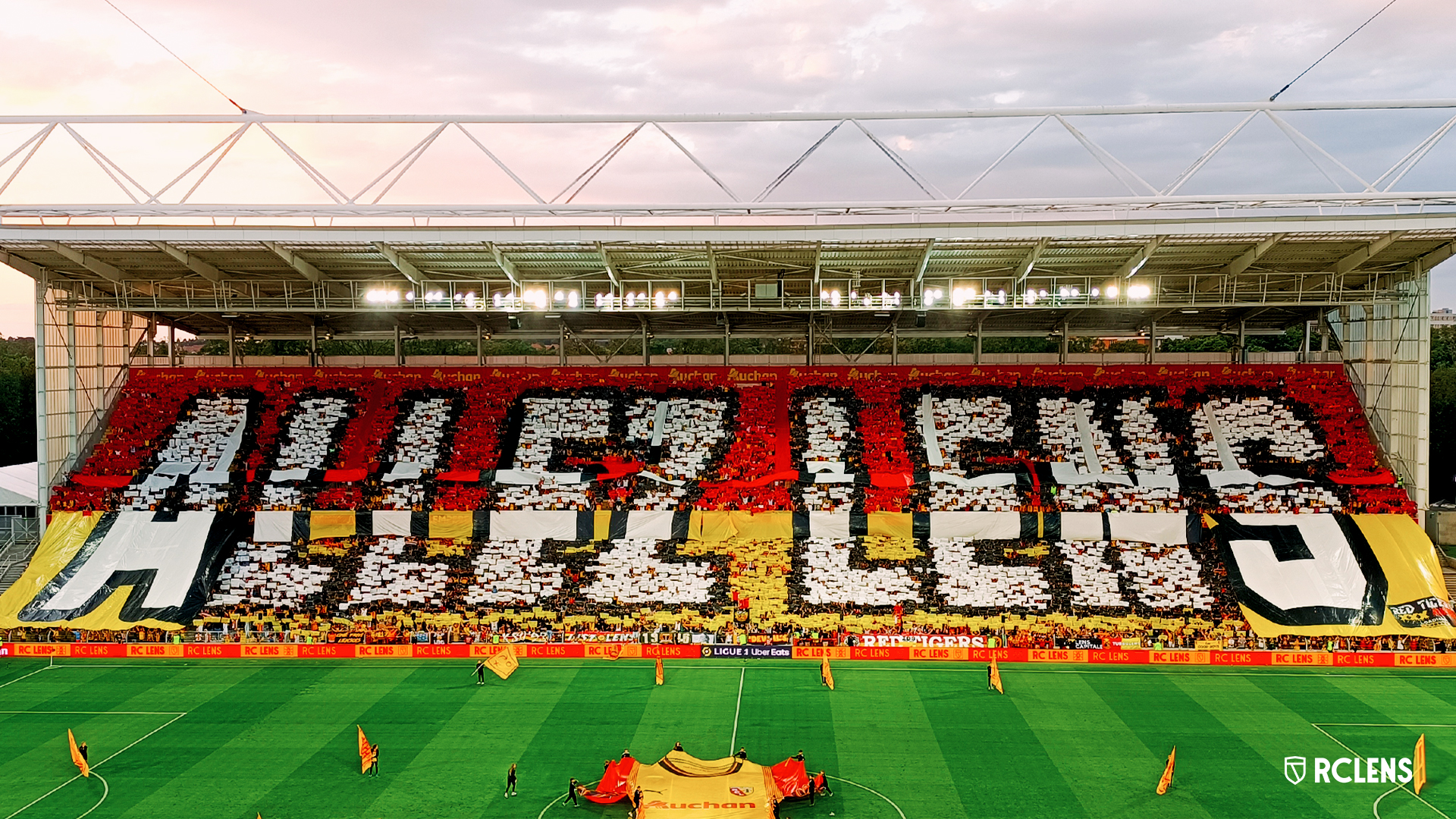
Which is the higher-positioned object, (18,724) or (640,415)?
(640,415)

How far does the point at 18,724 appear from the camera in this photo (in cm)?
2402

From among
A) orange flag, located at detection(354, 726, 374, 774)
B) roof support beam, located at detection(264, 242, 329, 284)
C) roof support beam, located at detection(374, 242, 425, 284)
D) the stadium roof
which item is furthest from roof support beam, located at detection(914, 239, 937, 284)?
orange flag, located at detection(354, 726, 374, 774)

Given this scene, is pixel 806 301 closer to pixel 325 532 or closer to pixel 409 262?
pixel 409 262

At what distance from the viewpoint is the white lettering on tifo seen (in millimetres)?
20016

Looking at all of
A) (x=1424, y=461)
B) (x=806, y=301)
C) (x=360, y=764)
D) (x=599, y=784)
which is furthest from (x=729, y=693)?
(x=1424, y=461)

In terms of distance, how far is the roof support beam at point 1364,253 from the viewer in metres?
29.2

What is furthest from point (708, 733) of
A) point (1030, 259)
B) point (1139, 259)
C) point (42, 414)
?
point (42, 414)

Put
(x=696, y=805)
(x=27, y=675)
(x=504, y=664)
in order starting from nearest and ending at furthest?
(x=696, y=805) → (x=504, y=664) → (x=27, y=675)

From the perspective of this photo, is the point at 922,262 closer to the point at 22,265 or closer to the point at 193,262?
the point at 193,262

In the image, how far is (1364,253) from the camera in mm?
31328

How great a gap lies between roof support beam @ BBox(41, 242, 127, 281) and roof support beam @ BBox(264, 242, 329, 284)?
6.90 meters

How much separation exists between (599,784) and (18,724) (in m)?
16.6

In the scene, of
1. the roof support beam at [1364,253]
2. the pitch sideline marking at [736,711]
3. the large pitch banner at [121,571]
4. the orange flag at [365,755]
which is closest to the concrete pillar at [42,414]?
the large pitch banner at [121,571]

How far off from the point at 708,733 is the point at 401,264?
1915 centimetres
